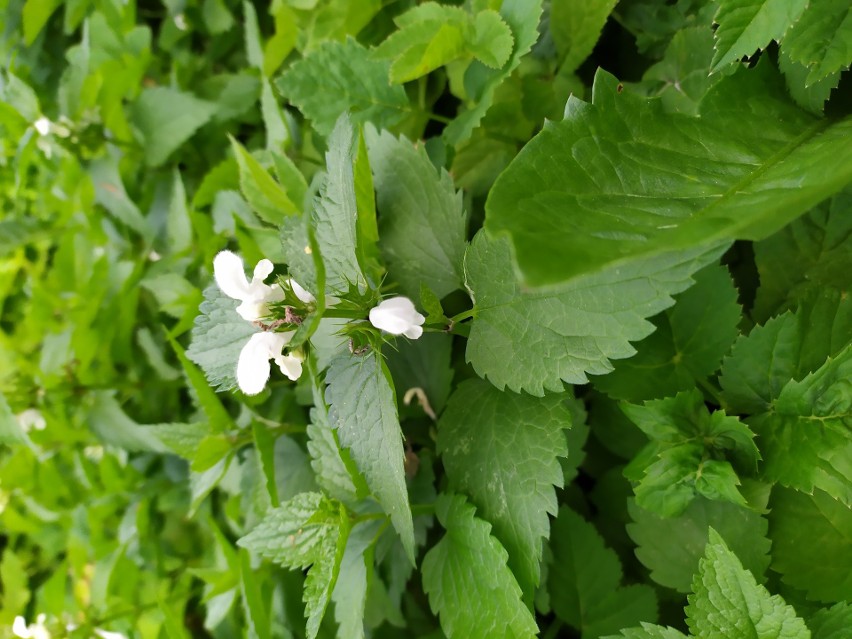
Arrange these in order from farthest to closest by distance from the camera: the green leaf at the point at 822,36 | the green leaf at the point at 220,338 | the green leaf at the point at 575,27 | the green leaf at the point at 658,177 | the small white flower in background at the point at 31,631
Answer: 1. the small white flower in background at the point at 31,631
2. the green leaf at the point at 575,27
3. the green leaf at the point at 220,338
4. the green leaf at the point at 822,36
5. the green leaf at the point at 658,177

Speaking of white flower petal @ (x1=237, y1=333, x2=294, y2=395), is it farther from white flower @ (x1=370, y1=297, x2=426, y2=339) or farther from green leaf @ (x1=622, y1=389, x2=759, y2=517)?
green leaf @ (x1=622, y1=389, x2=759, y2=517)

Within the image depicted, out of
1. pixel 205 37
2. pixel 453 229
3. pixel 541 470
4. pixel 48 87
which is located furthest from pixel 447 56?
pixel 48 87

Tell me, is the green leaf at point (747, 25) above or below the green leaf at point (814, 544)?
above

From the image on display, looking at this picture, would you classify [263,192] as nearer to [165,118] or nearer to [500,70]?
[500,70]

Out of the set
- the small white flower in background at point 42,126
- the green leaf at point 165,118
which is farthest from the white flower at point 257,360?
the small white flower in background at point 42,126

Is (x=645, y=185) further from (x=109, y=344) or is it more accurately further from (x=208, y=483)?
(x=109, y=344)

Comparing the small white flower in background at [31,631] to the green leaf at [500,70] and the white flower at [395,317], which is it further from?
the green leaf at [500,70]

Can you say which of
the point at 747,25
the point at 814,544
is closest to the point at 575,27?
the point at 747,25
